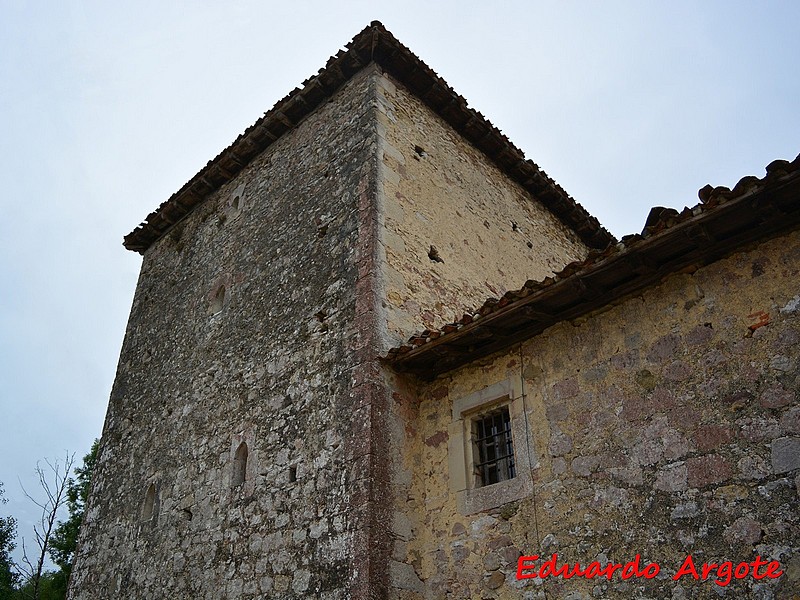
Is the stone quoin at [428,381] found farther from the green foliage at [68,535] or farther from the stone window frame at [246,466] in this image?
the green foliage at [68,535]

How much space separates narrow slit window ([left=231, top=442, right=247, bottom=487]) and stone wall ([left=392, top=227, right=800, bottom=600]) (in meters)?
2.18

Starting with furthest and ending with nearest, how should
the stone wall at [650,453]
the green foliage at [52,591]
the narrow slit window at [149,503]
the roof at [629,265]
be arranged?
1. the green foliage at [52,591]
2. the narrow slit window at [149,503]
3. the roof at [629,265]
4. the stone wall at [650,453]

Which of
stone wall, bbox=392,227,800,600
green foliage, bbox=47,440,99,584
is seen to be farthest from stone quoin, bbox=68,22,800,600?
green foliage, bbox=47,440,99,584

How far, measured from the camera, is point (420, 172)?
9367 millimetres

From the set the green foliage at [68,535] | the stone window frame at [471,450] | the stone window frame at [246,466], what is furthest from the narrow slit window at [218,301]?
the green foliage at [68,535]

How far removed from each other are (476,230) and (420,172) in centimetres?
127

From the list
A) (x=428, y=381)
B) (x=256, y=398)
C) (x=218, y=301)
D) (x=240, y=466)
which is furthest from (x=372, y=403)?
(x=218, y=301)

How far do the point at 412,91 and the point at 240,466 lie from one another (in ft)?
18.6

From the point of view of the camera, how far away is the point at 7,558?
60.7 ft

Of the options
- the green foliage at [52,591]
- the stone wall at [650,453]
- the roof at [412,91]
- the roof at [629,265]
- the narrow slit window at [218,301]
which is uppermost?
the roof at [412,91]

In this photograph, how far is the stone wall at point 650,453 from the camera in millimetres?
4727

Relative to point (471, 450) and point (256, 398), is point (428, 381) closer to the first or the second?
point (471, 450)

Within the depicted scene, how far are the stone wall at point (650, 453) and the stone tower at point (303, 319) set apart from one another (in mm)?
639

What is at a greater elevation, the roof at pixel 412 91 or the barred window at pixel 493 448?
the roof at pixel 412 91
